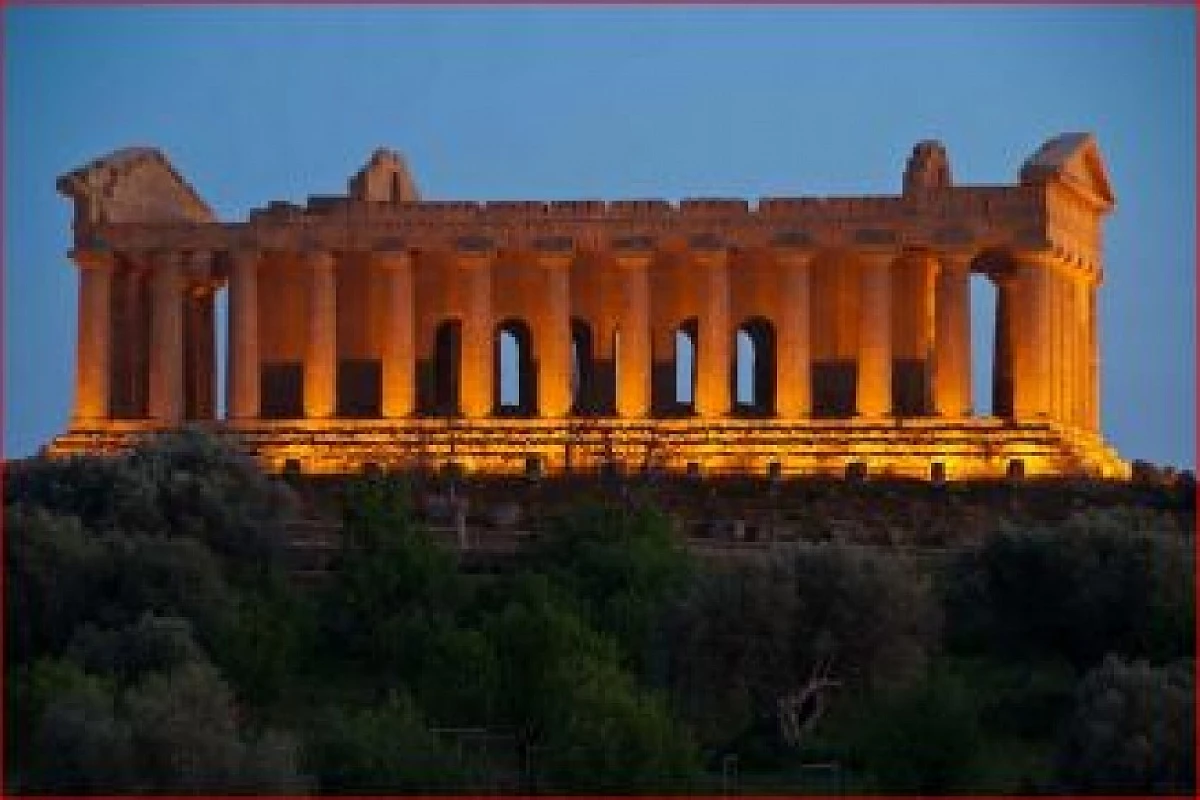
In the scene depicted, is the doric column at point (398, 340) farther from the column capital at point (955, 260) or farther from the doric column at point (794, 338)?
the column capital at point (955, 260)

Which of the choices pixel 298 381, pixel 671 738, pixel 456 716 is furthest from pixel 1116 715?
pixel 298 381

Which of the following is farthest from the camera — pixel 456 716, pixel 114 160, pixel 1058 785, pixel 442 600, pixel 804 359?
pixel 114 160

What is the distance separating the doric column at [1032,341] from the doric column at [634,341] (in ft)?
33.5

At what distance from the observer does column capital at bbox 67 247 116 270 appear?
400ft

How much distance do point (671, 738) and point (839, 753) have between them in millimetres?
4783

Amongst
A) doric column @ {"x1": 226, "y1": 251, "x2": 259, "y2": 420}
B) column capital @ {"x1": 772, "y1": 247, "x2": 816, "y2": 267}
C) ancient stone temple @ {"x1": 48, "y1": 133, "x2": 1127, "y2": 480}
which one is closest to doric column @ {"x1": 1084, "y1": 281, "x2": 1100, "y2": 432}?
ancient stone temple @ {"x1": 48, "y1": 133, "x2": 1127, "y2": 480}

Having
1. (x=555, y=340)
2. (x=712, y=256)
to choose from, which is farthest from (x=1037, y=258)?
(x=555, y=340)

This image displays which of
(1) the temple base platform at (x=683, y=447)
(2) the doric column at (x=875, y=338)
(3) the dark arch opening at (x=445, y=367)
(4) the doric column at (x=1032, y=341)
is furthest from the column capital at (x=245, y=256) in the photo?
(4) the doric column at (x=1032, y=341)

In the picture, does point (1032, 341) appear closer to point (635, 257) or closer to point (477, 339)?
point (635, 257)

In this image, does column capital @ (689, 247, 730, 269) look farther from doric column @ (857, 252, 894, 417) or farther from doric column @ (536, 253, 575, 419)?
doric column @ (857, 252, 894, 417)

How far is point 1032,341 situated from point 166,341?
971 inches

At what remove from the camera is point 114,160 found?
125438mm

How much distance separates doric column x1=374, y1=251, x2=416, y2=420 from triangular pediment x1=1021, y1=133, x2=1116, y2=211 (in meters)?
17.5

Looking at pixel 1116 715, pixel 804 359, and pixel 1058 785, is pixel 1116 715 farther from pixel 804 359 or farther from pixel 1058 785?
pixel 804 359
